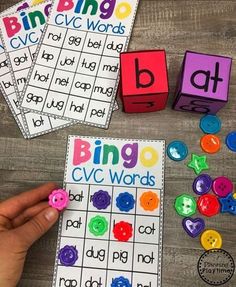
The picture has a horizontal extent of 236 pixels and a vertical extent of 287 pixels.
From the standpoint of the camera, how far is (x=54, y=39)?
0.93 metres

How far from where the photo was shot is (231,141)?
0.86 meters

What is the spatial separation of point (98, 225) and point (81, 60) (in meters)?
0.39

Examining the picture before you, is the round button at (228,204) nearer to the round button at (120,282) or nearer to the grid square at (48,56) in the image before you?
the round button at (120,282)

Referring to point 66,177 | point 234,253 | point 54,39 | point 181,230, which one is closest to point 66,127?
point 66,177

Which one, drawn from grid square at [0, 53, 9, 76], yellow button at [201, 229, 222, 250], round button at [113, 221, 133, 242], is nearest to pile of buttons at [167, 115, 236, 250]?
yellow button at [201, 229, 222, 250]

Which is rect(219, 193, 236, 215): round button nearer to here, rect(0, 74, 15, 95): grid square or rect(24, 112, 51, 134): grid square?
rect(24, 112, 51, 134): grid square

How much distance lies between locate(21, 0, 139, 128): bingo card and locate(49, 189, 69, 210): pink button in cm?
18

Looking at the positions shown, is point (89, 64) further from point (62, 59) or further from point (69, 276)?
point (69, 276)

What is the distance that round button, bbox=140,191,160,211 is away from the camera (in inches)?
32.6

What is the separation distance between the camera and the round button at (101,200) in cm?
83

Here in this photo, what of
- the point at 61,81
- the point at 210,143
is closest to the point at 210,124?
the point at 210,143

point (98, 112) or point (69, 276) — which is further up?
point (98, 112)

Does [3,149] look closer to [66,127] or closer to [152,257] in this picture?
[66,127]

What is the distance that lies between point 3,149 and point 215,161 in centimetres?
48
